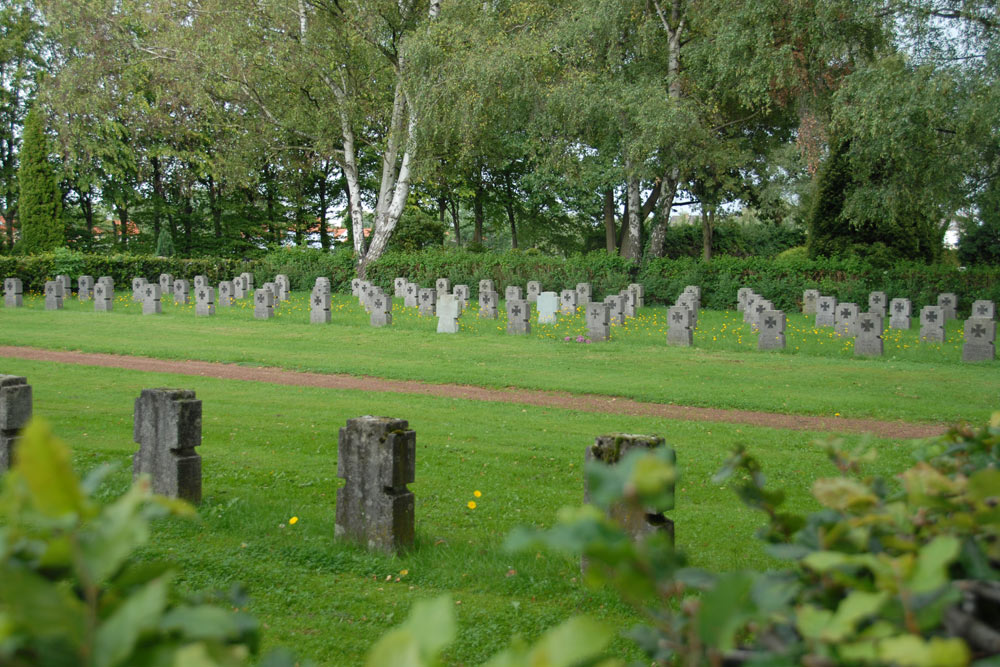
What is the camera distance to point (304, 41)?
104ft

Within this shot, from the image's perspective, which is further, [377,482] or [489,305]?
[489,305]

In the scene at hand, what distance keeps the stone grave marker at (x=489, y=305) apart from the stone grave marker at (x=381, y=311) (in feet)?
10.7

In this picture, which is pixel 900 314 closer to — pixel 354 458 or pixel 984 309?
pixel 984 309

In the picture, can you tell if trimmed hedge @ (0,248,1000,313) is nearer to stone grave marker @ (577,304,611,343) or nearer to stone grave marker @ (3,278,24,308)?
stone grave marker @ (3,278,24,308)

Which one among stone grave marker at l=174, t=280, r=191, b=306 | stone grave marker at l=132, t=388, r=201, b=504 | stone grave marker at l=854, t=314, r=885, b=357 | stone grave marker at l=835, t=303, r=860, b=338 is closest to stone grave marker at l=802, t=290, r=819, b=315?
stone grave marker at l=835, t=303, r=860, b=338

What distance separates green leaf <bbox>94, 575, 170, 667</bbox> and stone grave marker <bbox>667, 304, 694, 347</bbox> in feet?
61.0

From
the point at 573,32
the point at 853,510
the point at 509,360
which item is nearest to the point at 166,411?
the point at 853,510

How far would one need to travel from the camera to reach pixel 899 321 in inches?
973

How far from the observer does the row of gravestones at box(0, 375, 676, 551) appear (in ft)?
17.4

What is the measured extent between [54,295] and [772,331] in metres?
21.6

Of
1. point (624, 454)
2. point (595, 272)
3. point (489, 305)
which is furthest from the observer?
point (595, 272)

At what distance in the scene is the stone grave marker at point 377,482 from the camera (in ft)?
18.3

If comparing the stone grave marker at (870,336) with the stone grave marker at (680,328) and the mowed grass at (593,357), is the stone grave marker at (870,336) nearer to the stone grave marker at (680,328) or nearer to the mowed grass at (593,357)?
the mowed grass at (593,357)

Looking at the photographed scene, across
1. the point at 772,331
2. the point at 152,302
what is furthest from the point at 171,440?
the point at 152,302
